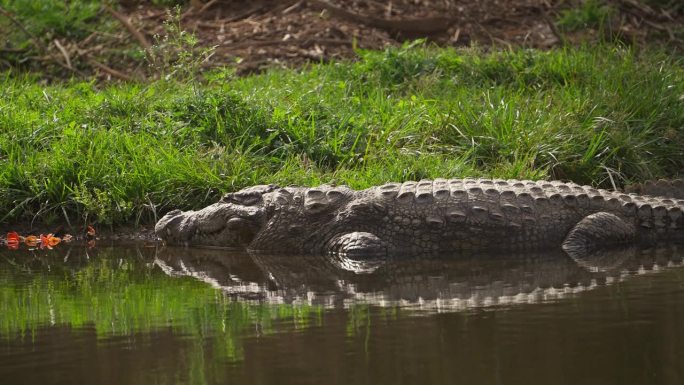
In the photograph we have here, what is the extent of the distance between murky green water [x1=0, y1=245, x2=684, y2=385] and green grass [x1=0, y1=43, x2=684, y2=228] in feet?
3.46

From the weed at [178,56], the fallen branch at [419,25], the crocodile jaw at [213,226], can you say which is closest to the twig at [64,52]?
the weed at [178,56]

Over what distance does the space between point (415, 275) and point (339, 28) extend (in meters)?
7.07

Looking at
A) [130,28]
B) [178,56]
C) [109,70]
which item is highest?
[130,28]

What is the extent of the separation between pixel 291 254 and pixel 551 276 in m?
2.02

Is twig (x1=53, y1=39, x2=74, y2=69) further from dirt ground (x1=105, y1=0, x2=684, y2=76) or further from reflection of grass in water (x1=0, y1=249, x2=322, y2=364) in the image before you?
reflection of grass in water (x1=0, y1=249, x2=322, y2=364)

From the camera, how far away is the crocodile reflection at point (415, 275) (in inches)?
238

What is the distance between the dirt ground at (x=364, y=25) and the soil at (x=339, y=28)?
0.01m

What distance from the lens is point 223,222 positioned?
322 inches

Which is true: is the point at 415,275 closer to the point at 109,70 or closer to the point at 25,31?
the point at 109,70

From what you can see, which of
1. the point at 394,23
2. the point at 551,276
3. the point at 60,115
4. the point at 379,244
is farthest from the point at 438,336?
the point at 394,23

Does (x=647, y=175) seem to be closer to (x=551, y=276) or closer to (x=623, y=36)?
(x=551, y=276)

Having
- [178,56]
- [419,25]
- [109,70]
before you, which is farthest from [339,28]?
[178,56]

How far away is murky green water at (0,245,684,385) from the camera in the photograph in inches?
174

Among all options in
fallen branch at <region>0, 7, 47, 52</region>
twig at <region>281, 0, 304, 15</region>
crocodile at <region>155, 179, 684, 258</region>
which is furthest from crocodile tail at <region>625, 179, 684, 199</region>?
fallen branch at <region>0, 7, 47, 52</region>
